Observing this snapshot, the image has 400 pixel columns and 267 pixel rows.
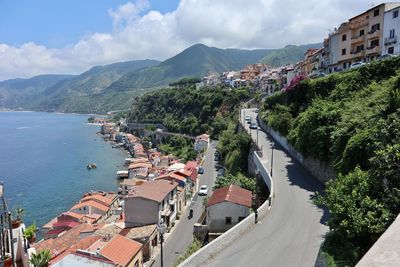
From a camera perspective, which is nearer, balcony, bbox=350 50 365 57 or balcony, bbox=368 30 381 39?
balcony, bbox=368 30 381 39

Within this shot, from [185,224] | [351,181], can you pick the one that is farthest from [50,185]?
[351,181]

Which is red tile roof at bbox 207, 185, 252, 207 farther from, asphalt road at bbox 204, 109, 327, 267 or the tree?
the tree

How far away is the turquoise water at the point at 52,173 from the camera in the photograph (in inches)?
2058

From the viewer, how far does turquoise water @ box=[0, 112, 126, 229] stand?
5228 centimetres

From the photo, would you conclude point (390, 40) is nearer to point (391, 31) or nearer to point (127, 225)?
point (391, 31)

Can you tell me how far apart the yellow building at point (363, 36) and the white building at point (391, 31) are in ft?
2.94

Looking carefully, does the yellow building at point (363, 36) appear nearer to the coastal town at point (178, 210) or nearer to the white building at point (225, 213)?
the coastal town at point (178, 210)

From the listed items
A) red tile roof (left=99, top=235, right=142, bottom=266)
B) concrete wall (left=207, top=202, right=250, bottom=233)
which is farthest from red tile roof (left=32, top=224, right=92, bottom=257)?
concrete wall (left=207, top=202, right=250, bottom=233)

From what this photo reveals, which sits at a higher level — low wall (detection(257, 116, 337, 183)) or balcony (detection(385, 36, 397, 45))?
balcony (detection(385, 36, 397, 45))

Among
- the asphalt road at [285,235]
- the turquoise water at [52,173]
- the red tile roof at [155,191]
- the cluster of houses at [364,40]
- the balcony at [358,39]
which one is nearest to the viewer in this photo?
the asphalt road at [285,235]

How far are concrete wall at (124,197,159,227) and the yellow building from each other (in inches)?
1068

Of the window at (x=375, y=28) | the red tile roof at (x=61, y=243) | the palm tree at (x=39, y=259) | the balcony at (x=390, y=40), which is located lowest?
the red tile roof at (x=61, y=243)

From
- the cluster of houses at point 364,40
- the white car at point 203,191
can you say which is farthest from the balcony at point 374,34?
the white car at point 203,191

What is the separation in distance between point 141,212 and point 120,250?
7581mm
